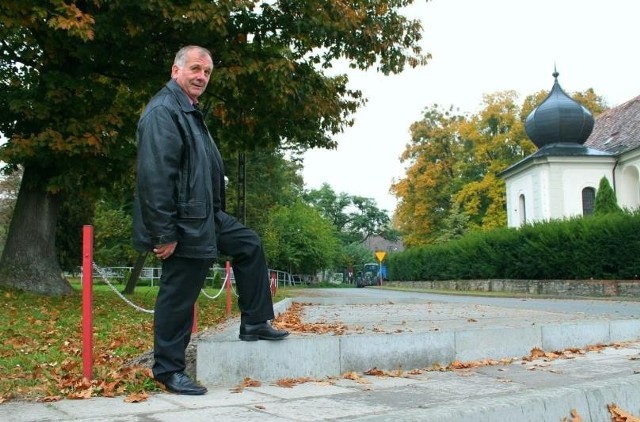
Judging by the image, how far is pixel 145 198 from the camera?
4.20 meters

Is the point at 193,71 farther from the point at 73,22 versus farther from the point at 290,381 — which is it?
the point at 73,22

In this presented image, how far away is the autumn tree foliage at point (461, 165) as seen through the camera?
5434 centimetres

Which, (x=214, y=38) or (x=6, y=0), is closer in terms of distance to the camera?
(x=6, y=0)

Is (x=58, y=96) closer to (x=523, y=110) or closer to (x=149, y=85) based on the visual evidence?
(x=149, y=85)

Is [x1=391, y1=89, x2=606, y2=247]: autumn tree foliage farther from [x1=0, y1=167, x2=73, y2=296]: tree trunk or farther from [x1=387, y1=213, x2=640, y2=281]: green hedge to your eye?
[x1=0, y1=167, x2=73, y2=296]: tree trunk

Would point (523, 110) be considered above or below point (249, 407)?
above

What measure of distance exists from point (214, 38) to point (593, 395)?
1056 cm

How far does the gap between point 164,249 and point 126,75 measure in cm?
1096

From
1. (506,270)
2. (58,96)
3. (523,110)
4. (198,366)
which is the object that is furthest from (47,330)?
(523,110)

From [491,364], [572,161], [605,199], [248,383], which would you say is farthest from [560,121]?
[248,383]

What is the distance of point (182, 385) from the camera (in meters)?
4.41

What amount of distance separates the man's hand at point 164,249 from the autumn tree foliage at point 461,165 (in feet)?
163

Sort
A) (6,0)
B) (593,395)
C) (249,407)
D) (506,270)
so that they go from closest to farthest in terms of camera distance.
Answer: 1. (249,407)
2. (593,395)
3. (6,0)
4. (506,270)

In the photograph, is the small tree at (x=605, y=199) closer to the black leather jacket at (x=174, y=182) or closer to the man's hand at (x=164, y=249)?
the black leather jacket at (x=174, y=182)
